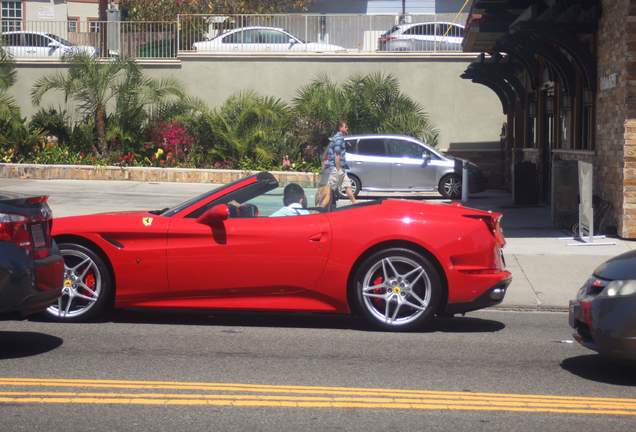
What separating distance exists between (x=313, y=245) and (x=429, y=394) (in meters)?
2.46

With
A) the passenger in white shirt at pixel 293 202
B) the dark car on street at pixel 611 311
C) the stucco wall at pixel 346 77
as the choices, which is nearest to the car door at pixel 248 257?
the passenger in white shirt at pixel 293 202

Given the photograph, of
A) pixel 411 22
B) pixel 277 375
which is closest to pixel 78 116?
pixel 411 22

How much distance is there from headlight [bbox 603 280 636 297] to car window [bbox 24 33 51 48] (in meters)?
27.2

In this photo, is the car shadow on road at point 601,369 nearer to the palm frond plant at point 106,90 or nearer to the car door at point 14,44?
the palm frond plant at point 106,90

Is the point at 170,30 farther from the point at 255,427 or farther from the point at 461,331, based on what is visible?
the point at 255,427

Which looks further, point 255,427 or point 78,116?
point 78,116

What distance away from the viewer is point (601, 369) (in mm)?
7766

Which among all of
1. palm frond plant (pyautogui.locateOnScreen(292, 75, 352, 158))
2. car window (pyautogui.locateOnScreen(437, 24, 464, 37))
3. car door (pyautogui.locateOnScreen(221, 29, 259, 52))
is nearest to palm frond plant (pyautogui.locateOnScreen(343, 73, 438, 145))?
palm frond plant (pyautogui.locateOnScreen(292, 75, 352, 158))

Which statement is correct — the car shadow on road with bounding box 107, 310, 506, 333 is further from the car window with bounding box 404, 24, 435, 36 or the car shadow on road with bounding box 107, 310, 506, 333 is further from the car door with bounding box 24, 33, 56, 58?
the car door with bounding box 24, 33, 56, 58

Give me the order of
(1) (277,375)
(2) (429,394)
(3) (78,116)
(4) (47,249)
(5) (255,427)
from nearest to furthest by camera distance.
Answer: (5) (255,427) → (2) (429,394) → (1) (277,375) → (4) (47,249) → (3) (78,116)

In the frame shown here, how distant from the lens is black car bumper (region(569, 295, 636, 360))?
22.5 feet

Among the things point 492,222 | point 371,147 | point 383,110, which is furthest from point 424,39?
point 492,222

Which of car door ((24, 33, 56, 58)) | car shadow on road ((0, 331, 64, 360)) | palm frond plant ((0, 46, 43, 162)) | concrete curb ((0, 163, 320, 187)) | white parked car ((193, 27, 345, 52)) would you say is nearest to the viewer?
car shadow on road ((0, 331, 64, 360))

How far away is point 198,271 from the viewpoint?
904cm
